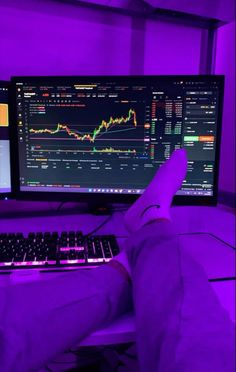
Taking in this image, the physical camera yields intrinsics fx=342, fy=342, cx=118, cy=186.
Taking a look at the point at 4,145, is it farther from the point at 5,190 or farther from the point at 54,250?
the point at 54,250

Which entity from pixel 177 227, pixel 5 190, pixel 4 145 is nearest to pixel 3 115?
pixel 4 145

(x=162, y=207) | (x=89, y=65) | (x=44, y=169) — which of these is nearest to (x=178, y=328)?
(x=162, y=207)

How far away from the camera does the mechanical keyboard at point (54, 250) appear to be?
69cm

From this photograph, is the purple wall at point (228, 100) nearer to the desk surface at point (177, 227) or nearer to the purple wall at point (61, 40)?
the desk surface at point (177, 227)

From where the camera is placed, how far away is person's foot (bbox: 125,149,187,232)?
0.77 m

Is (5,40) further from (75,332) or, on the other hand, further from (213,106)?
(75,332)

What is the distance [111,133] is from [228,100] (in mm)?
577

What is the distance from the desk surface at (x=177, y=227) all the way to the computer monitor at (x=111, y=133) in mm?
85

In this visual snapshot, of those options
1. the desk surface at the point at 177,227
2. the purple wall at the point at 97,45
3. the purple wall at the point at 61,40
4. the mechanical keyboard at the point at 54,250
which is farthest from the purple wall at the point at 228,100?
the mechanical keyboard at the point at 54,250

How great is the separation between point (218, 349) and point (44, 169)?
26.1 inches

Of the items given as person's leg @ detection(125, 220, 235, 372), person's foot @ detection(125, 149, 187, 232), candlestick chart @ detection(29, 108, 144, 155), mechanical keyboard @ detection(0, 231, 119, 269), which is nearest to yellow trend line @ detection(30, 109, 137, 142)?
candlestick chart @ detection(29, 108, 144, 155)

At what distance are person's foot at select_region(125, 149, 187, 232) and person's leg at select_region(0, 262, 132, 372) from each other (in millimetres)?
196

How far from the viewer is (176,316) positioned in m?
0.52

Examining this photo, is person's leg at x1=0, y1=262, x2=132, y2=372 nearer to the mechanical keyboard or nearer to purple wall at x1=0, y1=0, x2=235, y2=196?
the mechanical keyboard
